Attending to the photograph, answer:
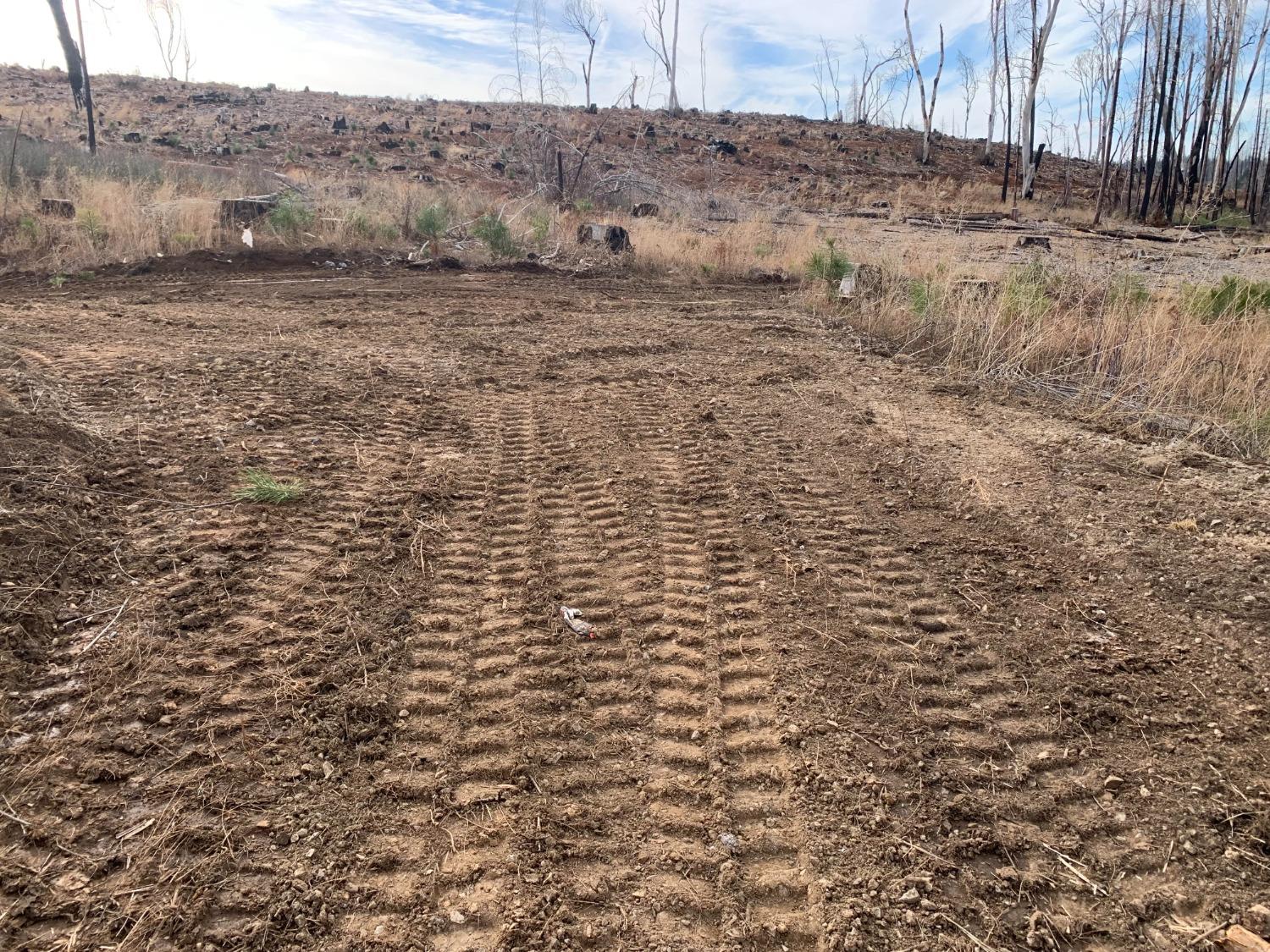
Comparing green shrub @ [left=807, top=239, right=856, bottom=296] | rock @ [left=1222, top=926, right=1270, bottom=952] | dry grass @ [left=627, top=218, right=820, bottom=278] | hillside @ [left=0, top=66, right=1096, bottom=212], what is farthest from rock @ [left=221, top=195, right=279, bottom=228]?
rock @ [left=1222, top=926, right=1270, bottom=952]

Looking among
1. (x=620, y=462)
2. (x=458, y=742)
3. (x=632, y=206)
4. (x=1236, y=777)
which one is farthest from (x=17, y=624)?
(x=632, y=206)

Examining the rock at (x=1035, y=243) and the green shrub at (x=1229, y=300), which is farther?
the rock at (x=1035, y=243)

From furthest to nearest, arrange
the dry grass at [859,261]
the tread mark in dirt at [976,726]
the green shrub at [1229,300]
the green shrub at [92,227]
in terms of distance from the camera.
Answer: the green shrub at [92,227] → the green shrub at [1229,300] → the dry grass at [859,261] → the tread mark in dirt at [976,726]

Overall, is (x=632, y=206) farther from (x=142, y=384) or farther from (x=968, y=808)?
(x=968, y=808)

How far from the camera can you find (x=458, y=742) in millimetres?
2277

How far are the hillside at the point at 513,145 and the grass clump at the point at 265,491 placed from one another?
49.5ft

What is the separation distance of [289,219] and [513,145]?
15595 millimetres

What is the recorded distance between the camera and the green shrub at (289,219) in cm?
1107

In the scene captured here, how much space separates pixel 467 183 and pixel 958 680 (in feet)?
70.2

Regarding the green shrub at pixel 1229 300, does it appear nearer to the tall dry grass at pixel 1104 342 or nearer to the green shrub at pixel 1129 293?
the tall dry grass at pixel 1104 342

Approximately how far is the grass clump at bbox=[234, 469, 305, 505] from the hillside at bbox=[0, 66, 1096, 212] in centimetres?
1508

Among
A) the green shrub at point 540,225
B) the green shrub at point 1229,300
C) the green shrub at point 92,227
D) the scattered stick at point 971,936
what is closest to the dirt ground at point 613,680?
the scattered stick at point 971,936

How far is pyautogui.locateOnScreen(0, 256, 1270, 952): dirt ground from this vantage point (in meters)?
1.83

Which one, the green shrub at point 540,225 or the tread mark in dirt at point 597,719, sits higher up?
the green shrub at point 540,225
